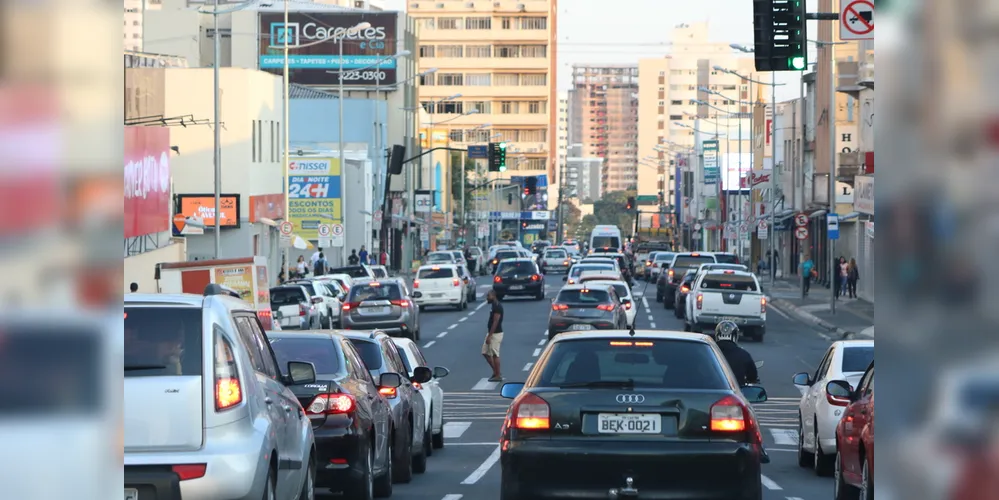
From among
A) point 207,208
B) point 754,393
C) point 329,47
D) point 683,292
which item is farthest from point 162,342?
point 329,47

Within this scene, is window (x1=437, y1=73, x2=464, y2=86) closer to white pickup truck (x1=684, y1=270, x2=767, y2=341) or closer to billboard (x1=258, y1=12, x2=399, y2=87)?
billboard (x1=258, y1=12, x2=399, y2=87)

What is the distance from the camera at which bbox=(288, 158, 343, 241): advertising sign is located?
71.7 m

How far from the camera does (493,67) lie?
18338 cm

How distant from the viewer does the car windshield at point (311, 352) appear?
41.0 feet

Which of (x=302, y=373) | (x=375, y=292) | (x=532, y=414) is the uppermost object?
(x=302, y=373)

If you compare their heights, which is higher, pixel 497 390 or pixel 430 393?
pixel 497 390

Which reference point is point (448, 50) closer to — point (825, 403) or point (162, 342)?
point (825, 403)

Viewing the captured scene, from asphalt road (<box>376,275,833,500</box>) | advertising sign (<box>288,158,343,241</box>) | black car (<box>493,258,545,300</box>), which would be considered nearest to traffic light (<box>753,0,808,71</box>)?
asphalt road (<box>376,275,833,500</box>)

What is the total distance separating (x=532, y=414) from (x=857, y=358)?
6572 mm

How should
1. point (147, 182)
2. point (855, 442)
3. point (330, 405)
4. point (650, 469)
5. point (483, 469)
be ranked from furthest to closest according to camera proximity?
point (147, 182), point (483, 469), point (330, 405), point (855, 442), point (650, 469)

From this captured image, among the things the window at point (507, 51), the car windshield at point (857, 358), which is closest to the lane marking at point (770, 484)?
the car windshield at point (857, 358)

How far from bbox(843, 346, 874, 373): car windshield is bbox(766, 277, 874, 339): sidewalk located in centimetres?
2097
